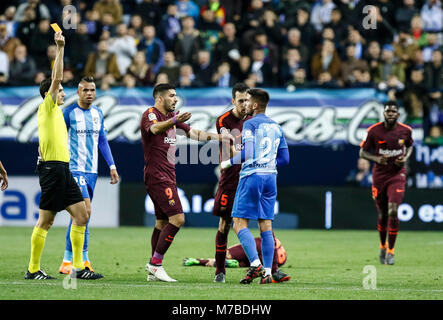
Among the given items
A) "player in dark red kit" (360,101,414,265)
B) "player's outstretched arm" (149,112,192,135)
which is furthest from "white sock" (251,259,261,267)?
"player in dark red kit" (360,101,414,265)

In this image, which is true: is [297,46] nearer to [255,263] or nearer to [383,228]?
[383,228]

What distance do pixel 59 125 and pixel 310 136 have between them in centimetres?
896

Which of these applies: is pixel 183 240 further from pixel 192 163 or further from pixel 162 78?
pixel 162 78

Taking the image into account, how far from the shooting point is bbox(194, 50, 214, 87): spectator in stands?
1912 cm

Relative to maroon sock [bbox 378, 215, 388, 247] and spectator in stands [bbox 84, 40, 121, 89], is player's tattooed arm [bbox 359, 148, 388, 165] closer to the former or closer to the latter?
maroon sock [bbox 378, 215, 388, 247]

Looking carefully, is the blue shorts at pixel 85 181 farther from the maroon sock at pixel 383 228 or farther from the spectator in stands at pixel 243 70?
the spectator in stands at pixel 243 70

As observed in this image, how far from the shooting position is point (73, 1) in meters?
21.4

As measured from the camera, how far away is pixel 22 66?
1952 cm

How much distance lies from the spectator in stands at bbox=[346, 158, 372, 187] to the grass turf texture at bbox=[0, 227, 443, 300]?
1034 mm

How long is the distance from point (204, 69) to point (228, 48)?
0.78 meters

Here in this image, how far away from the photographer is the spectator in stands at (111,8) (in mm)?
21031

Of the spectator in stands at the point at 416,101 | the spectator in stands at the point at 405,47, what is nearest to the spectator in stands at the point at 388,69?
the spectator in stands at the point at 405,47

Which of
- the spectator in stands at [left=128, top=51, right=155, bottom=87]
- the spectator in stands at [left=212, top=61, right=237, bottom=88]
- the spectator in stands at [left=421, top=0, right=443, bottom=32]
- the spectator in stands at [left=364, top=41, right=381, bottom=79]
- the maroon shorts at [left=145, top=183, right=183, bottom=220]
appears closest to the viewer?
the maroon shorts at [left=145, top=183, right=183, bottom=220]
